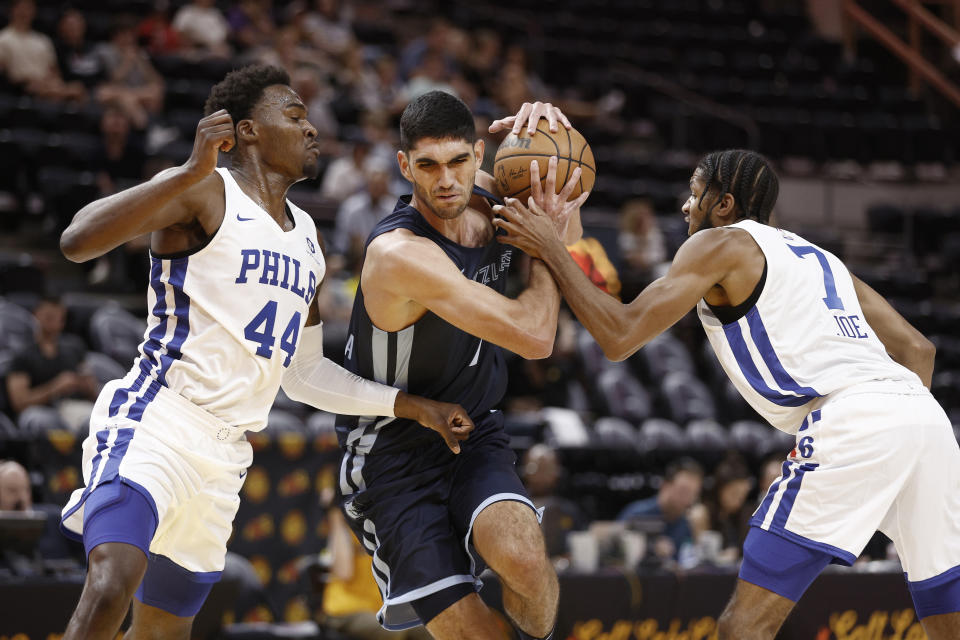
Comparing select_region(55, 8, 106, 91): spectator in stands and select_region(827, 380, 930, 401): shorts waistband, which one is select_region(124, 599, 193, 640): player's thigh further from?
select_region(55, 8, 106, 91): spectator in stands

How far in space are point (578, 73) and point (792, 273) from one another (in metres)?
12.4

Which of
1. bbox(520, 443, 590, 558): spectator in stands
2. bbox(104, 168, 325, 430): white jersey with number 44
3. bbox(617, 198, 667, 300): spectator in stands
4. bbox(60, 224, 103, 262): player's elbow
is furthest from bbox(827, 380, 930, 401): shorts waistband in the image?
bbox(617, 198, 667, 300): spectator in stands

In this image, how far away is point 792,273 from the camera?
4.15 metres

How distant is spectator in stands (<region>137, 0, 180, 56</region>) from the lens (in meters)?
12.2

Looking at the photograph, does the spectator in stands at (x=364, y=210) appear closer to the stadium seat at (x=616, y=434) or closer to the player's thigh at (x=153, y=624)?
the stadium seat at (x=616, y=434)

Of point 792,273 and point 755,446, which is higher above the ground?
point 792,273

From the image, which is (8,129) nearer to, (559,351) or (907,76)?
(559,351)

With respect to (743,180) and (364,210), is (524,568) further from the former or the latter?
(364,210)

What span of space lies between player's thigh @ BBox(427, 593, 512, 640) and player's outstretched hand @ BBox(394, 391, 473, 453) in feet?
1.70

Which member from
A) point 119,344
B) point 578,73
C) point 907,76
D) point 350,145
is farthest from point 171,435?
point 907,76

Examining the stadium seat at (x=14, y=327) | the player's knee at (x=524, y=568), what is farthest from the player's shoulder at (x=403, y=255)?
the stadium seat at (x=14, y=327)

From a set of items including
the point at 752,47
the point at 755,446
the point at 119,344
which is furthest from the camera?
the point at 752,47

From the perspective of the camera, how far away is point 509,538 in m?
3.78

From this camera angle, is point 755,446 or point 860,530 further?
point 755,446
